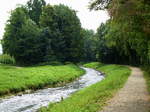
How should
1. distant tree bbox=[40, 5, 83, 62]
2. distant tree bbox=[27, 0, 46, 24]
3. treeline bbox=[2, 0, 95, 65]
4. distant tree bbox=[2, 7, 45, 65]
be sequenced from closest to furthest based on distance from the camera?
distant tree bbox=[2, 7, 45, 65], treeline bbox=[2, 0, 95, 65], distant tree bbox=[40, 5, 83, 62], distant tree bbox=[27, 0, 46, 24]

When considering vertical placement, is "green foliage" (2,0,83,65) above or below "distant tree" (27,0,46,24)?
below

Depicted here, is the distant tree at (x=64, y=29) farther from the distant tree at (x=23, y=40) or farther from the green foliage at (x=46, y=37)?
the distant tree at (x=23, y=40)

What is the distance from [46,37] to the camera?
73438 millimetres

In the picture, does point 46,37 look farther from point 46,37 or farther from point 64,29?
point 64,29

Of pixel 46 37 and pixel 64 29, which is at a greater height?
pixel 64 29

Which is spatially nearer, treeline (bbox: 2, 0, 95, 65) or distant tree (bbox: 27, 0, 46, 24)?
treeline (bbox: 2, 0, 95, 65)

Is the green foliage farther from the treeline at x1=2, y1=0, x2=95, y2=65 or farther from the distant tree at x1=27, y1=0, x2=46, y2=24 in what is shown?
the distant tree at x1=27, y1=0, x2=46, y2=24

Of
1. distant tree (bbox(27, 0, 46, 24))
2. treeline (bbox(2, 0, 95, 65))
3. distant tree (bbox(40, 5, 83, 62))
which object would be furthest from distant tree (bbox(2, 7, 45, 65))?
distant tree (bbox(27, 0, 46, 24))

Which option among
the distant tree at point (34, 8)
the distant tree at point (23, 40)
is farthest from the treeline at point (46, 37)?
the distant tree at point (34, 8)

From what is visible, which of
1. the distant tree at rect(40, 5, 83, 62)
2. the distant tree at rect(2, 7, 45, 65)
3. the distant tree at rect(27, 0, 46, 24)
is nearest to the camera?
the distant tree at rect(2, 7, 45, 65)

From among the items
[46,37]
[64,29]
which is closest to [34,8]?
[64,29]

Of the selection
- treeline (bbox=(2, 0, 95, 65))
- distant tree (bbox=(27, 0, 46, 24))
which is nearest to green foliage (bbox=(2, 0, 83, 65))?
treeline (bbox=(2, 0, 95, 65))

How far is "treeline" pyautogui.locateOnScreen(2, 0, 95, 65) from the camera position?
71.3 meters

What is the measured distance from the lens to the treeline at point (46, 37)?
71.3 meters
